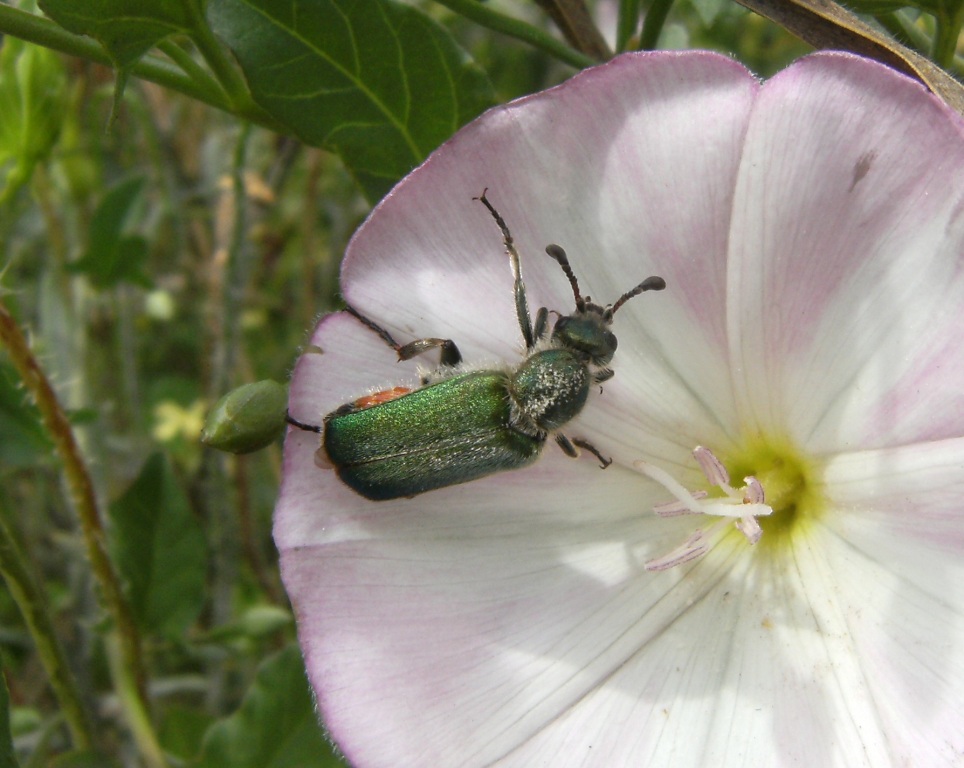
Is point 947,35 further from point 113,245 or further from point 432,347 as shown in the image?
point 113,245

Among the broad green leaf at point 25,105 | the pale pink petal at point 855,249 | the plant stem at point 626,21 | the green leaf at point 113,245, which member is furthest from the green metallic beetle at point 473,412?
the green leaf at point 113,245

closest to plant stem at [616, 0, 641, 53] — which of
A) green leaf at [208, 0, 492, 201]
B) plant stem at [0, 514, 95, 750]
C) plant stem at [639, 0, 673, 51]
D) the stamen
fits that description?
plant stem at [639, 0, 673, 51]

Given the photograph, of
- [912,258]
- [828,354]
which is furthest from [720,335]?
[912,258]

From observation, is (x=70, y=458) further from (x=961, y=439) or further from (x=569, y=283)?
(x=961, y=439)

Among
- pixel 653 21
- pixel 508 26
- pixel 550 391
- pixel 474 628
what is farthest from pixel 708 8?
pixel 474 628

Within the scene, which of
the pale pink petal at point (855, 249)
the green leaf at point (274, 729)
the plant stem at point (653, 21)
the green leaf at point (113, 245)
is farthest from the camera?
the green leaf at point (113, 245)

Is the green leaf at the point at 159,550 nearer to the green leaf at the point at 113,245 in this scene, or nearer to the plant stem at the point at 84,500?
the plant stem at the point at 84,500
